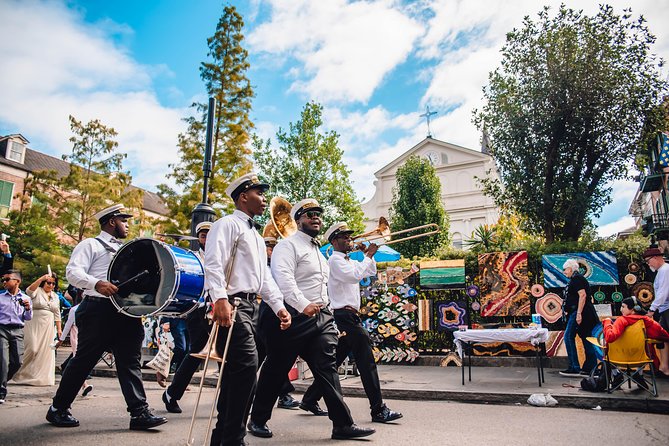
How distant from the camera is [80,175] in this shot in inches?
912

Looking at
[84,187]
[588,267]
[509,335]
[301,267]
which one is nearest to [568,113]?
[588,267]

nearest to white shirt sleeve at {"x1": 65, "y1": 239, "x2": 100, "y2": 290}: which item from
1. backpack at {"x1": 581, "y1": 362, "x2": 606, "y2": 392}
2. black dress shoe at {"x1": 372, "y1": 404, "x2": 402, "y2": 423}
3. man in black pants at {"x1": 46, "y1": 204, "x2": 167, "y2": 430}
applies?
man in black pants at {"x1": 46, "y1": 204, "x2": 167, "y2": 430}

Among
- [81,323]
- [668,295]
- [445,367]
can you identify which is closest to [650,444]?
[668,295]

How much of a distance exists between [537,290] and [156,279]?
822 centimetres

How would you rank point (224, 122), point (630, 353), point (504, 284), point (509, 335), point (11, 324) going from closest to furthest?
point (630, 353), point (11, 324), point (509, 335), point (504, 284), point (224, 122)

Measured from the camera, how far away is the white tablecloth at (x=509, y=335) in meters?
7.19

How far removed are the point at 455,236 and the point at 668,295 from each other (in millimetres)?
34431

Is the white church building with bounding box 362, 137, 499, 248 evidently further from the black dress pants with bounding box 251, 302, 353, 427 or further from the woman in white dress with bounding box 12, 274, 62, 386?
the black dress pants with bounding box 251, 302, 353, 427

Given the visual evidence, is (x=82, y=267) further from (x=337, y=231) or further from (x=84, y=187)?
(x=84, y=187)

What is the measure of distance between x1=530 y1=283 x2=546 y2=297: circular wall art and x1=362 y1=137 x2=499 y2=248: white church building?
96.1ft

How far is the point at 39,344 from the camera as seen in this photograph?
803cm

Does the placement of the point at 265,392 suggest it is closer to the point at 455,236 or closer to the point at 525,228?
the point at 525,228

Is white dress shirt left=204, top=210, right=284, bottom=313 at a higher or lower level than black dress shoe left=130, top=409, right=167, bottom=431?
higher

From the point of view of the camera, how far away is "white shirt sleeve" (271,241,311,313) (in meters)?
4.29
